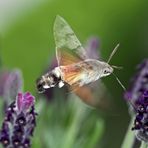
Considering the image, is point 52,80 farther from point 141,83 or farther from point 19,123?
point 141,83

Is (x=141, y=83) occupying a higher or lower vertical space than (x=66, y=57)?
lower

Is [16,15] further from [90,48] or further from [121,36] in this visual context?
[90,48]

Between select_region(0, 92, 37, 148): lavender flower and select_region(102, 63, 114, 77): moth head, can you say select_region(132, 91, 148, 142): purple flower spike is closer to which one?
select_region(102, 63, 114, 77): moth head

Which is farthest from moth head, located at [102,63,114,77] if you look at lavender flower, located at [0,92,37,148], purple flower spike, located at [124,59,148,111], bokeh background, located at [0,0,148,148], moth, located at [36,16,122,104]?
bokeh background, located at [0,0,148,148]

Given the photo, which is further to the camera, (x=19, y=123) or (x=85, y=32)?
(x=85, y=32)

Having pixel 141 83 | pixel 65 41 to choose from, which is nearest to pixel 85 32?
pixel 141 83

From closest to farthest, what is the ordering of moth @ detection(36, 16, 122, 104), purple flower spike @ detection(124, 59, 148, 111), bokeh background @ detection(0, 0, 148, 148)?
moth @ detection(36, 16, 122, 104)
purple flower spike @ detection(124, 59, 148, 111)
bokeh background @ detection(0, 0, 148, 148)

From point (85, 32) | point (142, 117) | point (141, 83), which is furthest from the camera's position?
point (85, 32)
